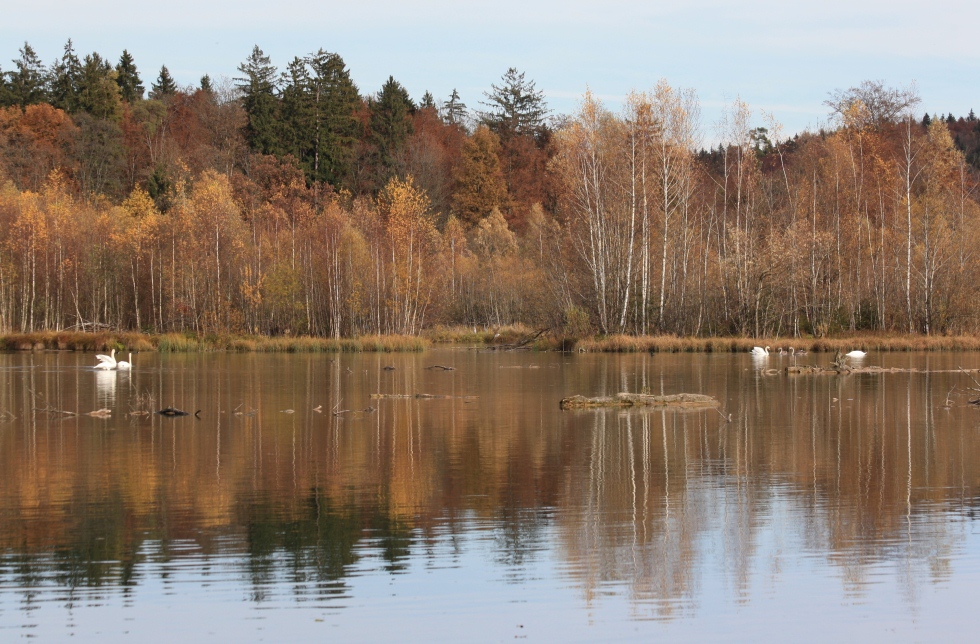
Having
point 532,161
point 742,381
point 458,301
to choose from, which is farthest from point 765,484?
point 532,161

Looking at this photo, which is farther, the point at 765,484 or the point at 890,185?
the point at 890,185

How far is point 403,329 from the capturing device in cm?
4975

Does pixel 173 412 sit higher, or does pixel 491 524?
pixel 173 412

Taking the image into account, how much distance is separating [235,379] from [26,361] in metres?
12.5

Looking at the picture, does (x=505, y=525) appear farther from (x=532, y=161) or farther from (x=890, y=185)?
(x=532, y=161)

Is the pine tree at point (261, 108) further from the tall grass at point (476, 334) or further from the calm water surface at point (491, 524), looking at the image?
the calm water surface at point (491, 524)

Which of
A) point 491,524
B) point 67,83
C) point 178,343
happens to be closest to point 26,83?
point 67,83

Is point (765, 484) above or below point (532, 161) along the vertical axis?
below

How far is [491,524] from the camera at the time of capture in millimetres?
10023

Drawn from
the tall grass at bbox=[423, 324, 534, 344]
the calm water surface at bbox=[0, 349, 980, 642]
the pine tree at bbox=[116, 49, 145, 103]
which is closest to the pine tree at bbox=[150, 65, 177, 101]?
the pine tree at bbox=[116, 49, 145, 103]

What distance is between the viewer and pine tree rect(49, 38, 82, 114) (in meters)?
82.2

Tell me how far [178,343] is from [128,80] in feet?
188

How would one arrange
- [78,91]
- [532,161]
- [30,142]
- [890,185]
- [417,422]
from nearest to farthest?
1. [417,422]
2. [890,185]
3. [30,142]
4. [78,91]
5. [532,161]

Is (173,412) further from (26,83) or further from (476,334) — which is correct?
(26,83)
